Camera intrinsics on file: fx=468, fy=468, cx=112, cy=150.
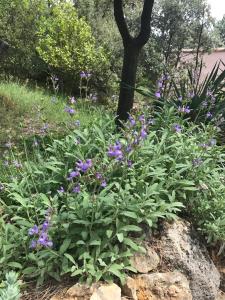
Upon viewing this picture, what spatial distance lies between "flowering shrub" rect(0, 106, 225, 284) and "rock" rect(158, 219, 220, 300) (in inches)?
5.1

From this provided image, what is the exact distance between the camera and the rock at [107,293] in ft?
9.58

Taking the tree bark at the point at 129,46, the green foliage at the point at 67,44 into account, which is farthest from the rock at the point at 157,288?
the green foliage at the point at 67,44

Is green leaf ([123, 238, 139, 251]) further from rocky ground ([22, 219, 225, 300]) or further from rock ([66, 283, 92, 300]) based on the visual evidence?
rock ([66, 283, 92, 300])

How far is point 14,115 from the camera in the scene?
738 cm

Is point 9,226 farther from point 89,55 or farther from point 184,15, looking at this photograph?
point 184,15

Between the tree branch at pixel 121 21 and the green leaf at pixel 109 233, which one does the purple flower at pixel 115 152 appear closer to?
the green leaf at pixel 109 233

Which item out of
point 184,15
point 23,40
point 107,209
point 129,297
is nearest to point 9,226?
point 107,209

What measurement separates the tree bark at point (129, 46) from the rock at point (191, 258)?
280cm

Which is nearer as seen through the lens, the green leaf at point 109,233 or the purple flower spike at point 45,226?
the purple flower spike at point 45,226

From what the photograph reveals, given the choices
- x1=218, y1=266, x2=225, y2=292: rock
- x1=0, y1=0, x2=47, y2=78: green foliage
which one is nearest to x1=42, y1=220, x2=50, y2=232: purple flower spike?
x1=218, y1=266, x2=225, y2=292: rock

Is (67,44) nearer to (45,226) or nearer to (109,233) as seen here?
(109,233)

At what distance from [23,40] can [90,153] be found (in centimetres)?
841

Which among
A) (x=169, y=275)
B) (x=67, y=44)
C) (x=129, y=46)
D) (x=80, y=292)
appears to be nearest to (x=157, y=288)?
(x=169, y=275)

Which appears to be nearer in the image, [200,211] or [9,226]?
[9,226]
